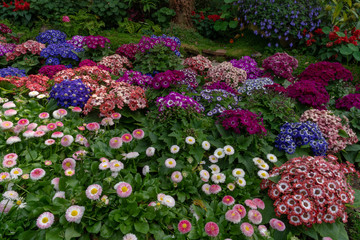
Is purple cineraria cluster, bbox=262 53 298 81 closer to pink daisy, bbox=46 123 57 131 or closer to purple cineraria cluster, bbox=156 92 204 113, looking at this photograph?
purple cineraria cluster, bbox=156 92 204 113

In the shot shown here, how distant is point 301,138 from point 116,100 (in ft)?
7.68

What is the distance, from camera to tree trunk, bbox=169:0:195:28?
8.37 metres

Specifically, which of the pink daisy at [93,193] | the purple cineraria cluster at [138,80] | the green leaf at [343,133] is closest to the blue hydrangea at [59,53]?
the purple cineraria cluster at [138,80]

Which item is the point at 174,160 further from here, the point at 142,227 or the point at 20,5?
the point at 20,5

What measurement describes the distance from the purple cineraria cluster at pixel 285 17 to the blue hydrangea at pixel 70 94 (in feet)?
17.3

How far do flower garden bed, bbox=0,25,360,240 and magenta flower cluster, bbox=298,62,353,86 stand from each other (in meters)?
0.02

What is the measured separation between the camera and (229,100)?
3.60m

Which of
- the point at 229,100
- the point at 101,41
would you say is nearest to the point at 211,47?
the point at 101,41

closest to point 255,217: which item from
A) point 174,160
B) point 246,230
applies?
point 246,230

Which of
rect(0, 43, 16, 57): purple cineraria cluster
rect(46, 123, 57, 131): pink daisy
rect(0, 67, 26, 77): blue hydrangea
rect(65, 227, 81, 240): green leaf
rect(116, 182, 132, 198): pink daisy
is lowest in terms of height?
rect(0, 43, 16, 57): purple cineraria cluster

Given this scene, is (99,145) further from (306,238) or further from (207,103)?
(306,238)

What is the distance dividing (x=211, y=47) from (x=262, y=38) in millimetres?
1583

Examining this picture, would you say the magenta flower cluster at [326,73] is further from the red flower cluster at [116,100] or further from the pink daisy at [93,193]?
the pink daisy at [93,193]

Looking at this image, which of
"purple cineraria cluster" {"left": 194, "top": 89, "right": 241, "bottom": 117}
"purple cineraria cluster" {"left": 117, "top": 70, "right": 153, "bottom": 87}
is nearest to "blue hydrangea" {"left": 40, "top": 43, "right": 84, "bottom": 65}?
"purple cineraria cluster" {"left": 117, "top": 70, "right": 153, "bottom": 87}
